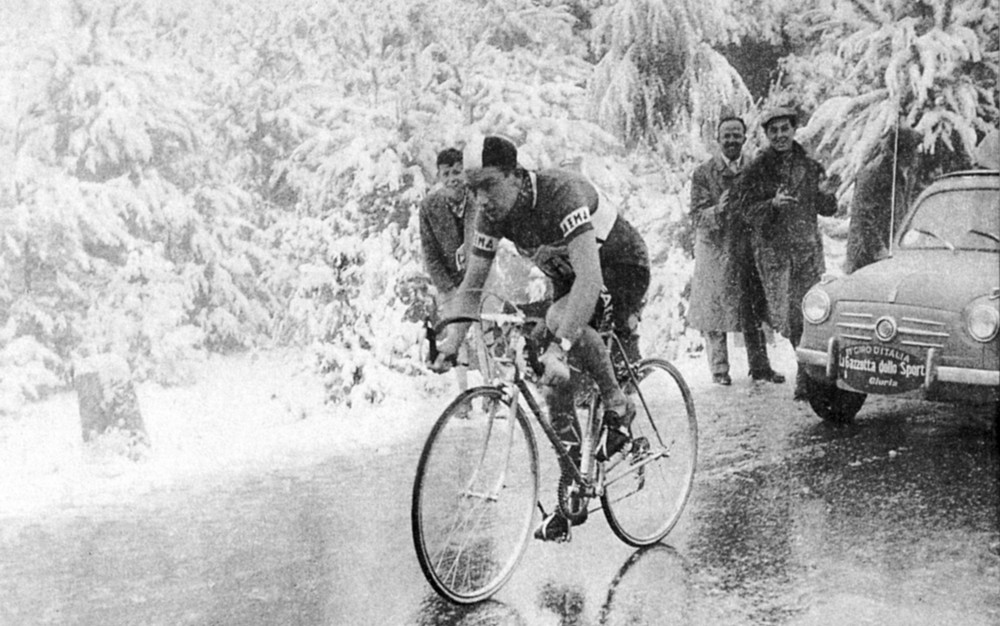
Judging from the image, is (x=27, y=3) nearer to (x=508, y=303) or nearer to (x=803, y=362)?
(x=508, y=303)

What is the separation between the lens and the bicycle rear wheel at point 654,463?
10.3 feet

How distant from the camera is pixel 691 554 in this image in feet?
10.1

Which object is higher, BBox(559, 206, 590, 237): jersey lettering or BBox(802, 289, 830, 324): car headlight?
BBox(559, 206, 590, 237): jersey lettering

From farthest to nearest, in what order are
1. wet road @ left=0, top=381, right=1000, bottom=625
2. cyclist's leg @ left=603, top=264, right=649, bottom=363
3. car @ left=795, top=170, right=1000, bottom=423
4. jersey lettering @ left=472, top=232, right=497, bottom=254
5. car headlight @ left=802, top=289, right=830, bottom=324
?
car headlight @ left=802, top=289, right=830, bottom=324
car @ left=795, top=170, right=1000, bottom=423
cyclist's leg @ left=603, top=264, right=649, bottom=363
jersey lettering @ left=472, top=232, right=497, bottom=254
wet road @ left=0, top=381, right=1000, bottom=625

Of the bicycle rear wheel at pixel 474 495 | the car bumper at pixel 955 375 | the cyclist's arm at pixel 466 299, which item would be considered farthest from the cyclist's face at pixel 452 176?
the car bumper at pixel 955 375

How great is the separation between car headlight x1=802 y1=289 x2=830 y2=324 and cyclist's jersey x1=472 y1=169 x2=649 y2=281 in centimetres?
105

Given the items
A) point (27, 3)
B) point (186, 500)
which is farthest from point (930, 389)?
point (27, 3)

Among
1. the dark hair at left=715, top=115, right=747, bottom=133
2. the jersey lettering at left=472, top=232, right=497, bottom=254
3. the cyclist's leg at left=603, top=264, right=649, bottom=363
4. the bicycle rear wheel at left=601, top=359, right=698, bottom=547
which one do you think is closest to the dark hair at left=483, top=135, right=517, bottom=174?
the jersey lettering at left=472, top=232, right=497, bottom=254

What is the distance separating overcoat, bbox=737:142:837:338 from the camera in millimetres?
3723

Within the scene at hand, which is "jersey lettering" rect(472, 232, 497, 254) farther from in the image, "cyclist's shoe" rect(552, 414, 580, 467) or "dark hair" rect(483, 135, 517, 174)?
"cyclist's shoe" rect(552, 414, 580, 467)

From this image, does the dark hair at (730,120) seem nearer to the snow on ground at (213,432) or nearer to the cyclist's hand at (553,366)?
the cyclist's hand at (553,366)

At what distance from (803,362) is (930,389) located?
46 centimetres

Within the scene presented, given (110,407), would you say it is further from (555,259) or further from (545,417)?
(555,259)

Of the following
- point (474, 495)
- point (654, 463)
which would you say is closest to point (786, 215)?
point (654, 463)
